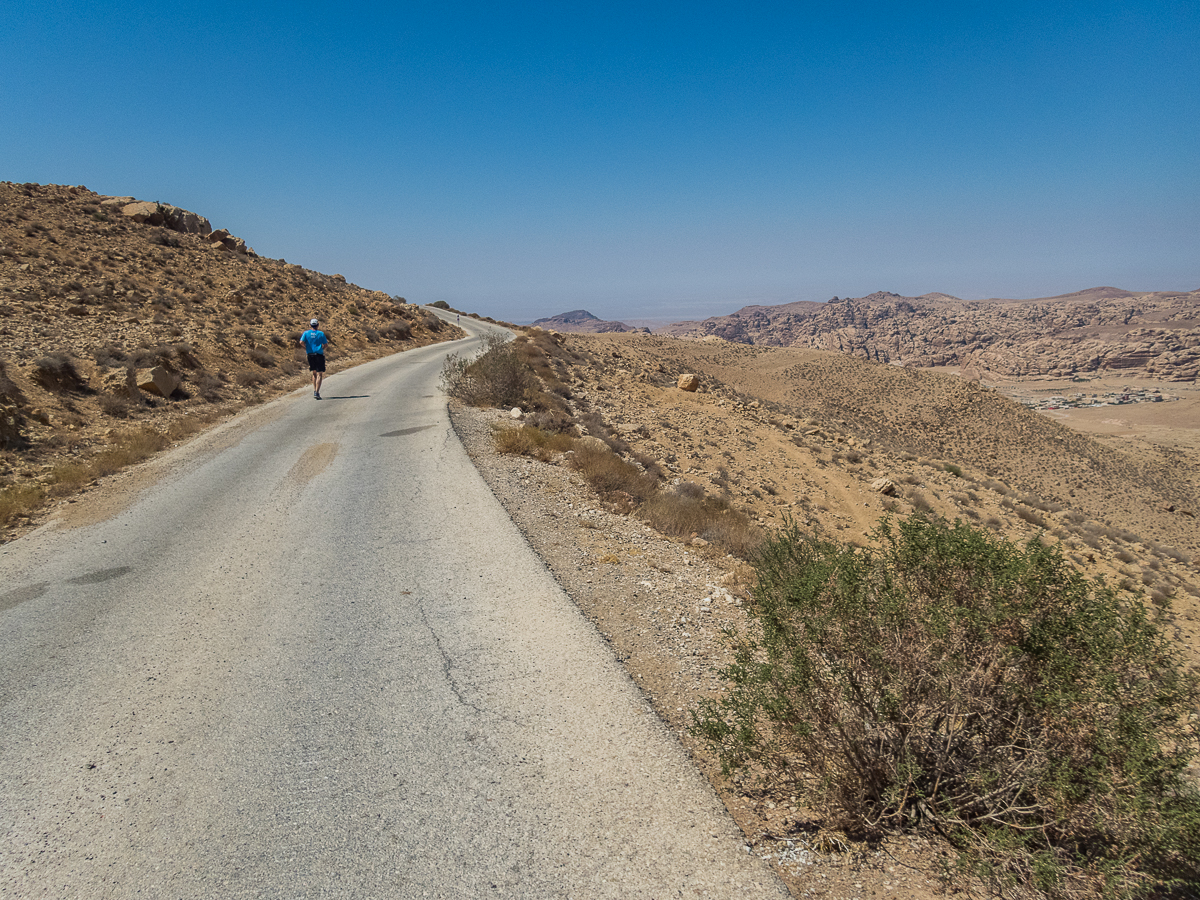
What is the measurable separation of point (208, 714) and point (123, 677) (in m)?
1.10

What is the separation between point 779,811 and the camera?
3.23 metres

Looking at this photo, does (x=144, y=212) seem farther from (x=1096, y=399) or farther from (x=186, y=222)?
(x=1096, y=399)

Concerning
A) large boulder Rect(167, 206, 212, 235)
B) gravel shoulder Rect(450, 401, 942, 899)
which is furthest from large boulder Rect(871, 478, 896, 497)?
large boulder Rect(167, 206, 212, 235)

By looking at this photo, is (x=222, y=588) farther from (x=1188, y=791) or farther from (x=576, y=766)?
(x=1188, y=791)

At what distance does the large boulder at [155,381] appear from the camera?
1452cm

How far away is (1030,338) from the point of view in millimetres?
150750

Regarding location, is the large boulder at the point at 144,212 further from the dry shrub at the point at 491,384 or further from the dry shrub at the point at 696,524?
the dry shrub at the point at 696,524

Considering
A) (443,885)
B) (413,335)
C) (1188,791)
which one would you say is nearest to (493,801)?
(443,885)

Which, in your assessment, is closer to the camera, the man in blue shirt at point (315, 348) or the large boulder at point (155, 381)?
the large boulder at point (155, 381)

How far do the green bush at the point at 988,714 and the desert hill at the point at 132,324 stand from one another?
11632 millimetres

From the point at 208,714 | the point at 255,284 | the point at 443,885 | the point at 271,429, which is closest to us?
the point at 443,885

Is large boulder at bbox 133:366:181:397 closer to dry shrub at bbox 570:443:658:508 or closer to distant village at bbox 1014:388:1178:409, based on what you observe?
dry shrub at bbox 570:443:658:508

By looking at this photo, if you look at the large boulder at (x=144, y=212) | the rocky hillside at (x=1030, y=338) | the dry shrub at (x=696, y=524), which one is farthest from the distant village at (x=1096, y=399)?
the large boulder at (x=144, y=212)

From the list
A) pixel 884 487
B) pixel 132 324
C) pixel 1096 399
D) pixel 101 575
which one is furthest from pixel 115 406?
pixel 1096 399
